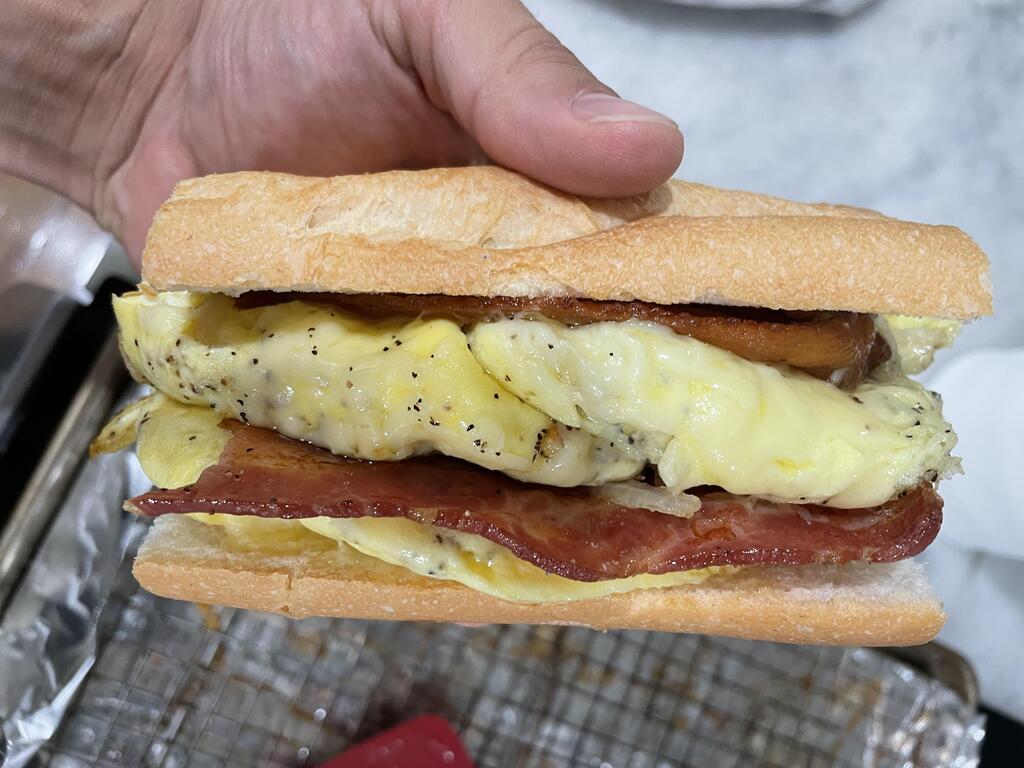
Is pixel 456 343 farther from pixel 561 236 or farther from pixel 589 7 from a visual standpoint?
pixel 589 7

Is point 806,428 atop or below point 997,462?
atop

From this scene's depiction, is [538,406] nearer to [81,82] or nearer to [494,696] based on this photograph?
[494,696]

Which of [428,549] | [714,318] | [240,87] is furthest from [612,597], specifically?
[240,87]

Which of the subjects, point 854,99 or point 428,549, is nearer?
point 428,549

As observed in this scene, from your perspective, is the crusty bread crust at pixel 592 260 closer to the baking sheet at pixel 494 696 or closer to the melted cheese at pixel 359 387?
the melted cheese at pixel 359 387

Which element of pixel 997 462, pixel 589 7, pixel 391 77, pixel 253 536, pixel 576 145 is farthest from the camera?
pixel 589 7

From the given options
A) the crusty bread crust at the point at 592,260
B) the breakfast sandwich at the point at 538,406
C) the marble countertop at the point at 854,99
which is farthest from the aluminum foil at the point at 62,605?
the marble countertop at the point at 854,99

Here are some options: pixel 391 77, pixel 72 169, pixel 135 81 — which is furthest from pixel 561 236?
pixel 72 169
